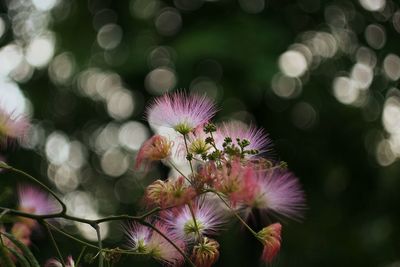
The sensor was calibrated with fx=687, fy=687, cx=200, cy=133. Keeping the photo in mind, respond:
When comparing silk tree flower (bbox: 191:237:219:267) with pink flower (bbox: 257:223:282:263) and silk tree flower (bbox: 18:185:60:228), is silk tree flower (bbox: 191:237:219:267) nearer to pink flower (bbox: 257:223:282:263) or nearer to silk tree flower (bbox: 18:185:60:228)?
pink flower (bbox: 257:223:282:263)

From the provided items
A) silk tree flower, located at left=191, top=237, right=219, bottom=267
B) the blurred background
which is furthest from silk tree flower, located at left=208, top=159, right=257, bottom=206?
the blurred background

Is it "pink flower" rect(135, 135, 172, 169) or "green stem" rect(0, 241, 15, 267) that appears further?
"pink flower" rect(135, 135, 172, 169)

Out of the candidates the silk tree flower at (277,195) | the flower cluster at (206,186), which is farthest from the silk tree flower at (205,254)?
the silk tree flower at (277,195)

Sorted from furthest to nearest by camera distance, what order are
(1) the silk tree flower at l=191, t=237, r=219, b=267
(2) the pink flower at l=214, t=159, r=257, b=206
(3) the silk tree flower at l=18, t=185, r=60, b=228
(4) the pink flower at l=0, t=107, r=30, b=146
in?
(3) the silk tree flower at l=18, t=185, r=60, b=228 → (4) the pink flower at l=0, t=107, r=30, b=146 → (1) the silk tree flower at l=191, t=237, r=219, b=267 → (2) the pink flower at l=214, t=159, r=257, b=206

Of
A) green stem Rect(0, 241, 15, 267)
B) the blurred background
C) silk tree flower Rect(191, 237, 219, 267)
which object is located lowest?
green stem Rect(0, 241, 15, 267)

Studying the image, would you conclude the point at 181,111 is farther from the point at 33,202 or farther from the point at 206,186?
the point at 33,202

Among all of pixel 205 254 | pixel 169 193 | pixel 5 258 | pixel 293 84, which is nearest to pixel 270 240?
pixel 205 254

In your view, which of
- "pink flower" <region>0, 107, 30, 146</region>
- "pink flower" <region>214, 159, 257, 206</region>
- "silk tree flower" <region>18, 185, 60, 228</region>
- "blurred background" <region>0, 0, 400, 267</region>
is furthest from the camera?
"blurred background" <region>0, 0, 400, 267</region>
